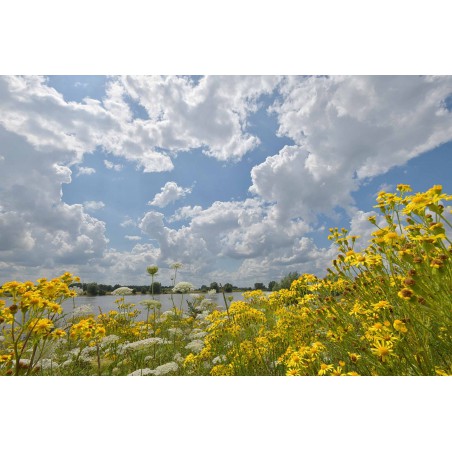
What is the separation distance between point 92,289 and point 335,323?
222 centimetres

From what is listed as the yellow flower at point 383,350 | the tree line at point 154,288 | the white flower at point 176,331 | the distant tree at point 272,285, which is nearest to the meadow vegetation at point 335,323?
the yellow flower at point 383,350

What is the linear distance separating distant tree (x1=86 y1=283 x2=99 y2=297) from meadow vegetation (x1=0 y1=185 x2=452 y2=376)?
0.20 meters

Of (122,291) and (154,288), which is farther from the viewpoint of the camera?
(154,288)

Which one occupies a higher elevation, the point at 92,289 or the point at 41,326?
the point at 92,289

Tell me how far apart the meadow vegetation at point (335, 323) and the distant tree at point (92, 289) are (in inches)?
7.9

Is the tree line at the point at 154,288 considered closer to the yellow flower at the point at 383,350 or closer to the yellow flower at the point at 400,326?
the yellow flower at the point at 383,350

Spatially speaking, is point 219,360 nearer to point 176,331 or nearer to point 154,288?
point 176,331

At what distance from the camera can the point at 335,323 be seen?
1.54 metres

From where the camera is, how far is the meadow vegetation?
3.69 ft

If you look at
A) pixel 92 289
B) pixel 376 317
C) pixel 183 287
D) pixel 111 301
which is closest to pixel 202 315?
pixel 183 287

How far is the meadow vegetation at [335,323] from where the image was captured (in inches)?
44.3

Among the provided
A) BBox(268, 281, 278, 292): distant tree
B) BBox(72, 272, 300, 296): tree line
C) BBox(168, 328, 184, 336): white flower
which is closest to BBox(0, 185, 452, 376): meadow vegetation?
BBox(168, 328, 184, 336): white flower

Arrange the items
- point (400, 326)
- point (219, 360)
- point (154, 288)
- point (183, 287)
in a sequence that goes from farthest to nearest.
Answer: point (154, 288), point (183, 287), point (219, 360), point (400, 326)
